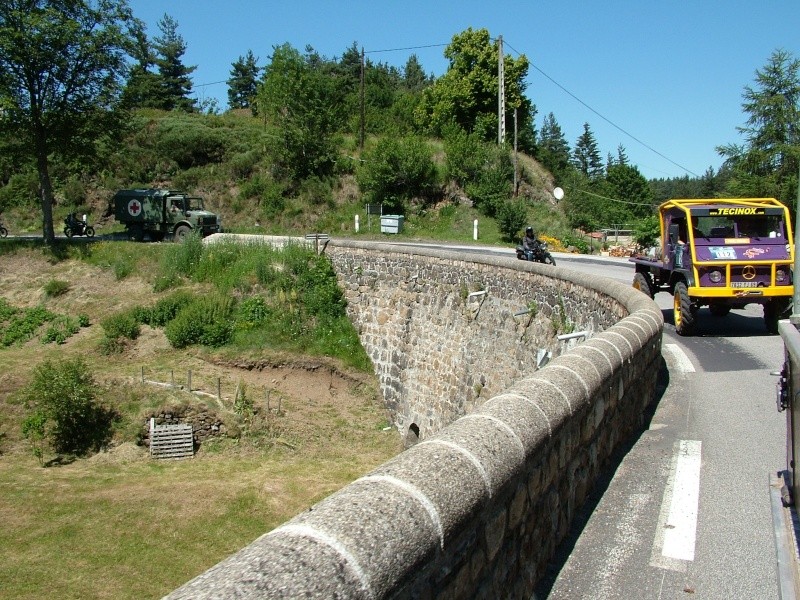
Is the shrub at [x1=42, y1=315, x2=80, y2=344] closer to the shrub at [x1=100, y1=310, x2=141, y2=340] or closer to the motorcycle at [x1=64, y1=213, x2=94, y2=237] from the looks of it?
the shrub at [x1=100, y1=310, x2=141, y2=340]

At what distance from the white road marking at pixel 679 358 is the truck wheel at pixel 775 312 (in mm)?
2367

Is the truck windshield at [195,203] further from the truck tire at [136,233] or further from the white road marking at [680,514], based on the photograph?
the white road marking at [680,514]

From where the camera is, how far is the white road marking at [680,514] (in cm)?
405

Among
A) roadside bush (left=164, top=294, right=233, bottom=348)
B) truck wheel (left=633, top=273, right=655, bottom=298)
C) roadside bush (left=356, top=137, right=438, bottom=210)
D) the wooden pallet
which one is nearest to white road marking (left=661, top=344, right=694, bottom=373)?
truck wheel (left=633, top=273, right=655, bottom=298)

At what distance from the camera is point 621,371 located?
5539 millimetres

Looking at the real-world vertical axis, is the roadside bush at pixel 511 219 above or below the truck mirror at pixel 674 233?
above

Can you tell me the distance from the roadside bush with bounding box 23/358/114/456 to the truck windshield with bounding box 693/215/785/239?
47.0 feet

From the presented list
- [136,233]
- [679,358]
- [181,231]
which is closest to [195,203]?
[181,231]

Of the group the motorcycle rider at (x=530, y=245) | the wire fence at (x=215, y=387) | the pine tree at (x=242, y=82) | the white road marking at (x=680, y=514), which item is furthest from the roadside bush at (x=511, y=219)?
the pine tree at (x=242, y=82)

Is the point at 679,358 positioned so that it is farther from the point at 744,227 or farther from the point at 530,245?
the point at 530,245

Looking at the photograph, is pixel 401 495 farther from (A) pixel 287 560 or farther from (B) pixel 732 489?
(B) pixel 732 489

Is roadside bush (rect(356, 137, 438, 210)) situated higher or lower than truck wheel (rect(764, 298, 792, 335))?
higher

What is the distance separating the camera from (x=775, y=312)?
12.2 metres

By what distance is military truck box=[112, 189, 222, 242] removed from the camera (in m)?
30.8
